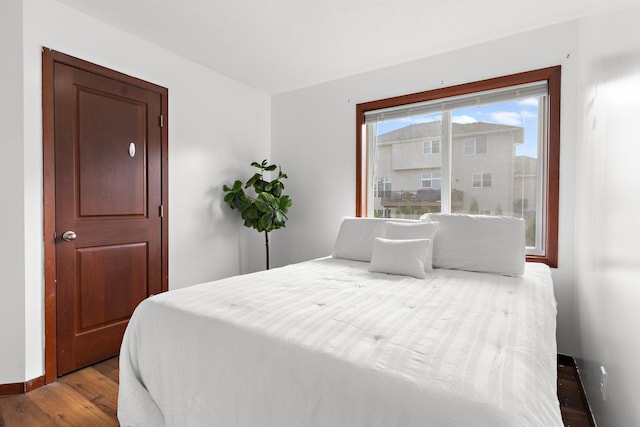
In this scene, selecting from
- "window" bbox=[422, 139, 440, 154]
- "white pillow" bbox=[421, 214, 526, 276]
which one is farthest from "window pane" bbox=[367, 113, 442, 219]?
"white pillow" bbox=[421, 214, 526, 276]

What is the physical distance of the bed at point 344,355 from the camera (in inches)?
33.9

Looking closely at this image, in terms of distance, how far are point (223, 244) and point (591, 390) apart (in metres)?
3.10

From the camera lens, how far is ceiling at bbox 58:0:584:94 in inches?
89.0

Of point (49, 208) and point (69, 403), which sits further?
point (49, 208)

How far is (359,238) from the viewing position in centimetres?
285

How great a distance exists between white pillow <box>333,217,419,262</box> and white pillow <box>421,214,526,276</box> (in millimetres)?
517

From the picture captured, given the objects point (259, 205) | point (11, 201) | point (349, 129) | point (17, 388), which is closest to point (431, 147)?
point (349, 129)

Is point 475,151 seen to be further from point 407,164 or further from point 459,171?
point 407,164

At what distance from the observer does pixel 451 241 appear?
2.44 meters

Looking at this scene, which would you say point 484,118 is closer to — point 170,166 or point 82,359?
point 170,166

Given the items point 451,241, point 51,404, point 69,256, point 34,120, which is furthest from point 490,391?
point 34,120

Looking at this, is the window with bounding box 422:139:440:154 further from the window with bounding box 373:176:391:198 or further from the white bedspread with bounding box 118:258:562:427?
the white bedspread with bounding box 118:258:562:427

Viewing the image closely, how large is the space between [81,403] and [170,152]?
77.1 inches

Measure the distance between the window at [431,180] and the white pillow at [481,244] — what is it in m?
0.64
